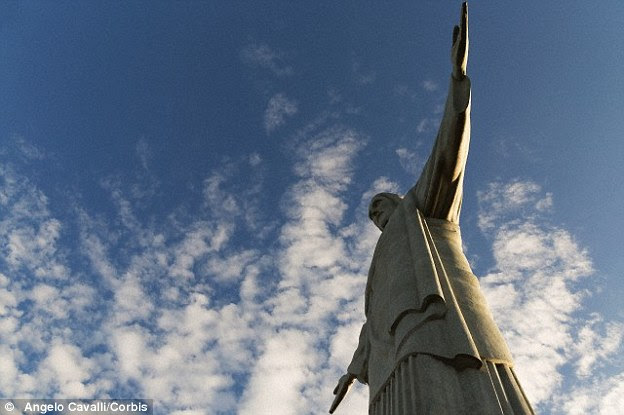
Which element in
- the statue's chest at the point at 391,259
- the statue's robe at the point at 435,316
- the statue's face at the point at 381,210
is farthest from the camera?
the statue's face at the point at 381,210

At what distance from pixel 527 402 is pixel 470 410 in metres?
0.60

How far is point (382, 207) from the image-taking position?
8.90 meters

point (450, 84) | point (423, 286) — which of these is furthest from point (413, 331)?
point (450, 84)

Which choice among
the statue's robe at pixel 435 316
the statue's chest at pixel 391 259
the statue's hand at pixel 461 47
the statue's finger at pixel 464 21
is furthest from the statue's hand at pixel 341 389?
the statue's finger at pixel 464 21

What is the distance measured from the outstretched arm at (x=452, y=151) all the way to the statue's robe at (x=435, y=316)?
1 centimetres

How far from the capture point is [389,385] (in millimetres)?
5246

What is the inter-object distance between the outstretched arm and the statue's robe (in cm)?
1

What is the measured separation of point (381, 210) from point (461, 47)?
136 inches

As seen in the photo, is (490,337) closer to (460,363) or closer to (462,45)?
(460,363)

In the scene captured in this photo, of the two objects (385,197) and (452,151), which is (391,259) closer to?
(452,151)

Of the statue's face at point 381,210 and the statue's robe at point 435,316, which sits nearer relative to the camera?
the statue's robe at point 435,316

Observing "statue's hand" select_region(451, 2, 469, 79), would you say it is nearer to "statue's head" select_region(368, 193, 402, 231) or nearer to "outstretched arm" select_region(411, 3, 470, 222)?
"outstretched arm" select_region(411, 3, 470, 222)

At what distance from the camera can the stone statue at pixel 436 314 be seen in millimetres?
4477

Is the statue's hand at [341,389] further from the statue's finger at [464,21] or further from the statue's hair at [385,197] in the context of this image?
the statue's finger at [464,21]
